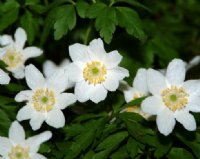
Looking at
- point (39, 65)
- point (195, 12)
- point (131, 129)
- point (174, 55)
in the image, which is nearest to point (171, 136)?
point (131, 129)

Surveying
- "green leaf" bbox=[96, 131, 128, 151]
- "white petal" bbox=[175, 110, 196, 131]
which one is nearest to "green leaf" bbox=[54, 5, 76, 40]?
"green leaf" bbox=[96, 131, 128, 151]

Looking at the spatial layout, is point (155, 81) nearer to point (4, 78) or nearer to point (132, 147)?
point (132, 147)

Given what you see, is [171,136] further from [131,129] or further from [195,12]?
[195,12]

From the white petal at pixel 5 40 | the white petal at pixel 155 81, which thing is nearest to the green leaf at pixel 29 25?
the white petal at pixel 5 40

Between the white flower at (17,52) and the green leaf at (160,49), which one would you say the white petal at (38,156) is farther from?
the green leaf at (160,49)

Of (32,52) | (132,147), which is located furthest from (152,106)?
(32,52)

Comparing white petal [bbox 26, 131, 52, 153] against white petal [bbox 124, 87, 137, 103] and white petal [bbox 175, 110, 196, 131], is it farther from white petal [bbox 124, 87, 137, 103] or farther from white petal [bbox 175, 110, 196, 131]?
white petal [bbox 175, 110, 196, 131]

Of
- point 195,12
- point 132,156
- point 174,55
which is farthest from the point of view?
point 195,12
